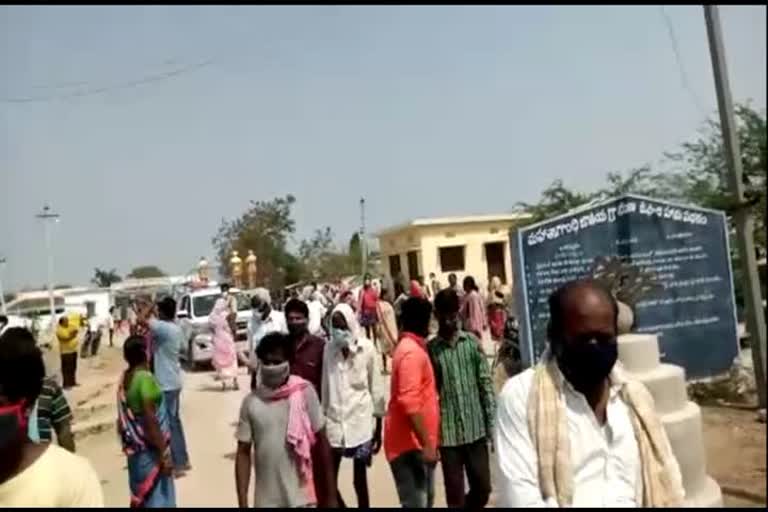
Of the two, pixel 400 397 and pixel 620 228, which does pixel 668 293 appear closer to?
pixel 620 228

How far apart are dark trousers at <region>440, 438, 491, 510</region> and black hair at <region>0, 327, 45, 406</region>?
8.25ft

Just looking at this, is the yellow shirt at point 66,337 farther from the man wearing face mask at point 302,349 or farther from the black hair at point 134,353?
the man wearing face mask at point 302,349

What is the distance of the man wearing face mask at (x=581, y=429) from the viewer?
1950 millimetres

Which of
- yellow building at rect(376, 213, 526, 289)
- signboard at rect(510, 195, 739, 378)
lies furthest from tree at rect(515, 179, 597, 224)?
yellow building at rect(376, 213, 526, 289)

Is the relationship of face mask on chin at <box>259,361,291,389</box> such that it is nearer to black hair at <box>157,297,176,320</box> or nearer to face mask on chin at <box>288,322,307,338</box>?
face mask on chin at <box>288,322,307,338</box>

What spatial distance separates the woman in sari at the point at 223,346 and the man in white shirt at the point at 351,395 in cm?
527

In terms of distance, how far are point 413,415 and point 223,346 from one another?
6.49 metres

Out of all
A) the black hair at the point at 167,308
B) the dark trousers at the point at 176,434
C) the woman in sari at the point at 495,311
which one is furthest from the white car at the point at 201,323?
the black hair at the point at 167,308

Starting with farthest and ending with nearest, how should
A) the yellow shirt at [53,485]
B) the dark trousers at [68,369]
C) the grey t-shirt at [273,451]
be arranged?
the dark trousers at [68,369]
the grey t-shirt at [273,451]
the yellow shirt at [53,485]

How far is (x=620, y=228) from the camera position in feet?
21.8

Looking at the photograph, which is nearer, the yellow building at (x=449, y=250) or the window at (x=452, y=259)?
the yellow building at (x=449, y=250)

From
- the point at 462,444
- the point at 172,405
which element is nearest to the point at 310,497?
the point at 462,444

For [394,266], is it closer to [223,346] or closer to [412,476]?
[223,346]

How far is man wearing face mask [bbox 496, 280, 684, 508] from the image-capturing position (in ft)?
6.40
